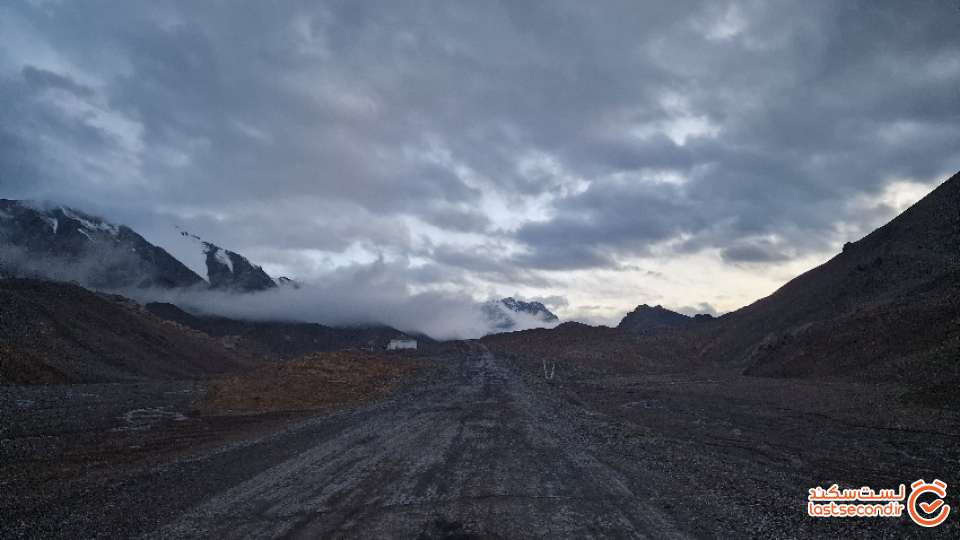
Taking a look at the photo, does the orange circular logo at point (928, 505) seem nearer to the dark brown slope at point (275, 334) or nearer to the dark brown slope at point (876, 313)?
the dark brown slope at point (876, 313)

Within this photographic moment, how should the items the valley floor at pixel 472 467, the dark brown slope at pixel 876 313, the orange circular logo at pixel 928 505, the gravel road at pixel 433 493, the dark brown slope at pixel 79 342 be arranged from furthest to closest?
the dark brown slope at pixel 79 342 < the dark brown slope at pixel 876 313 < the valley floor at pixel 472 467 < the orange circular logo at pixel 928 505 < the gravel road at pixel 433 493

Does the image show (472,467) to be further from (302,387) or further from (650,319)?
(650,319)

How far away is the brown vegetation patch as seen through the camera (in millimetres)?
27578

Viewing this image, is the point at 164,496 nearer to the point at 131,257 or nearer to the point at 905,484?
the point at 905,484

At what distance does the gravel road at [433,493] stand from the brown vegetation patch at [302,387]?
447 inches

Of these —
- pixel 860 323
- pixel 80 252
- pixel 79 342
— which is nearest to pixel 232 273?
pixel 80 252

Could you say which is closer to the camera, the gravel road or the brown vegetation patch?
the gravel road

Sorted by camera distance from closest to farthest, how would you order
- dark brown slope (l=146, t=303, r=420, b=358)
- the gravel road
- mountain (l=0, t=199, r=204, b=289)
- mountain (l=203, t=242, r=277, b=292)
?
the gravel road
mountain (l=0, t=199, r=204, b=289)
dark brown slope (l=146, t=303, r=420, b=358)
mountain (l=203, t=242, r=277, b=292)

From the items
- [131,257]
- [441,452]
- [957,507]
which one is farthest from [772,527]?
[131,257]

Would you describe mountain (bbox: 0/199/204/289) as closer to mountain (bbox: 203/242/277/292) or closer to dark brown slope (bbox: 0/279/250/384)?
mountain (bbox: 203/242/277/292)

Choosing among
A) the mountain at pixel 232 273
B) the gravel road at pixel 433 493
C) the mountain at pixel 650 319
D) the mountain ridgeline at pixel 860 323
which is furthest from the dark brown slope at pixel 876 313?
the mountain at pixel 232 273

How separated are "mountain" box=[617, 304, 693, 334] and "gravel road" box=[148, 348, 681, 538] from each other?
11367cm

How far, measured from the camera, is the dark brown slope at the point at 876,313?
2819cm

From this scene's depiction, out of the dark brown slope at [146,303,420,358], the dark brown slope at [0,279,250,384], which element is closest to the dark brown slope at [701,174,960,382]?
the dark brown slope at [0,279,250,384]
